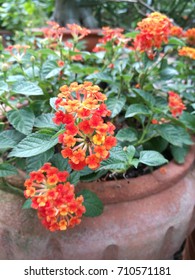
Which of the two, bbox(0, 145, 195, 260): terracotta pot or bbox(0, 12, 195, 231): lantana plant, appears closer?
bbox(0, 12, 195, 231): lantana plant

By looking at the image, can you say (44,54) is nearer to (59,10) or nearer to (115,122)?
(115,122)

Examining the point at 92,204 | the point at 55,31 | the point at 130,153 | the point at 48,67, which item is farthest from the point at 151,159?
the point at 55,31

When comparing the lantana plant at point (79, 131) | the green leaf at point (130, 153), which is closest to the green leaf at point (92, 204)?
the lantana plant at point (79, 131)

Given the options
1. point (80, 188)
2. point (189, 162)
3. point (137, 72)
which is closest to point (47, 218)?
point (80, 188)

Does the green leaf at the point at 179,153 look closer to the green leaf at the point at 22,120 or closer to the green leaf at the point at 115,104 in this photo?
the green leaf at the point at 115,104

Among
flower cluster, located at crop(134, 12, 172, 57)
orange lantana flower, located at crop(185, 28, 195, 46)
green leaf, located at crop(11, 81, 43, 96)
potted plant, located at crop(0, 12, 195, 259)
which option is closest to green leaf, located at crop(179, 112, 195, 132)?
potted plant, located at crop(0, 12, 195, 259)

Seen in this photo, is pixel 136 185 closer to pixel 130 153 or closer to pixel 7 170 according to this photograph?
pixel 130 153

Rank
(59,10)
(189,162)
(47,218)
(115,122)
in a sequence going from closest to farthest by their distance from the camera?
(47,218) < (189,162) < (115,122) < (59,10)

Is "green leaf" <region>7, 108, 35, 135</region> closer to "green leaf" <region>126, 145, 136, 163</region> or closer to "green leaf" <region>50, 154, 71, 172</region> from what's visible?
"green leaf" <region>50, 154, 71, 172</region>

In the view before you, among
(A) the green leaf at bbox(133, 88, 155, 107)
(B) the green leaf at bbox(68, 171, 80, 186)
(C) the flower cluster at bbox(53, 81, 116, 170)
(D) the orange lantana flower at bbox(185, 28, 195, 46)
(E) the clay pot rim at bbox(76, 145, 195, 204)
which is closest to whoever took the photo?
(C) the flower cluster at bbox(53, 81, 116, 170)

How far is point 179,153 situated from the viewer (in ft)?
2.93

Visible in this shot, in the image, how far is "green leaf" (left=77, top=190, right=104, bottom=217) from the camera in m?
0.67
